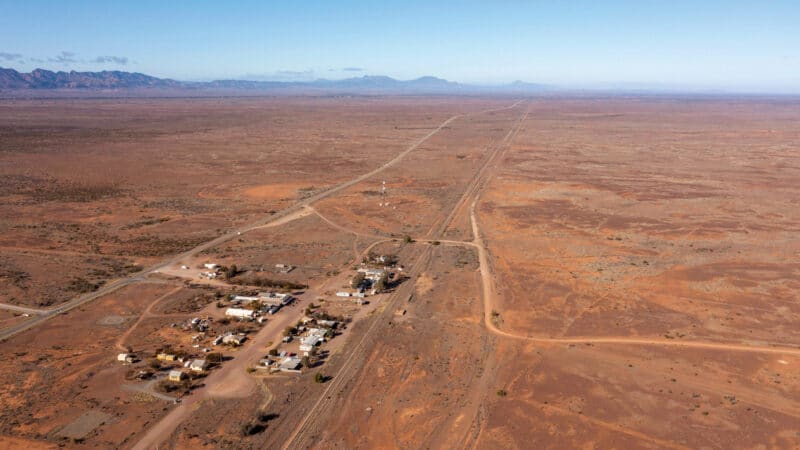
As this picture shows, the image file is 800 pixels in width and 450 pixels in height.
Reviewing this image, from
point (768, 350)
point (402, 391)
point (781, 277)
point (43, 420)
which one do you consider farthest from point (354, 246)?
point (781, 277)

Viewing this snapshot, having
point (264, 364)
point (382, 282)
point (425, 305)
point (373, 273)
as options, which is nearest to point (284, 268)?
point (373, 273)

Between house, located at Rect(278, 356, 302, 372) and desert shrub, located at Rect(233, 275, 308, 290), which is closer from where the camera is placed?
house, located at Rect(278, 356, 302, 372)

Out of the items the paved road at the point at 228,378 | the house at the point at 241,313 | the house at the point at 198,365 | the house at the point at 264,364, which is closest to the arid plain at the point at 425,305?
the paved road at the point at 228,378

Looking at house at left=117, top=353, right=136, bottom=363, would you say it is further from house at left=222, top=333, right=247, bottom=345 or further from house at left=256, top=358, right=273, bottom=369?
house at left=256, top=358, right=273, bottom=369

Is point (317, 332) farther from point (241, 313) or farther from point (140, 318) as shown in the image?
point (140, 318)

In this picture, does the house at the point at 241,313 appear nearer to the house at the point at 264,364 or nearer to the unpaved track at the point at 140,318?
the unpaved track at the point at 140,318

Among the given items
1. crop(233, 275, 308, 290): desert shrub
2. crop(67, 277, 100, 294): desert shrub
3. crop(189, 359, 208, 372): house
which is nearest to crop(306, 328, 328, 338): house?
crop(189, 359, 208, 372): house
